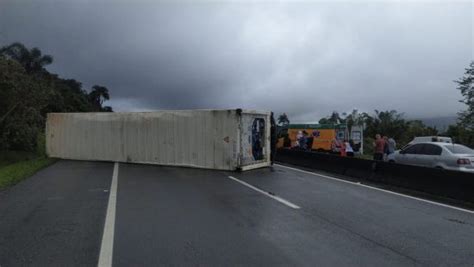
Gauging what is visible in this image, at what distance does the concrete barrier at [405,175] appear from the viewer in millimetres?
12448

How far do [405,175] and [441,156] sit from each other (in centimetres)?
293

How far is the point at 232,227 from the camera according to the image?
26.8 feet

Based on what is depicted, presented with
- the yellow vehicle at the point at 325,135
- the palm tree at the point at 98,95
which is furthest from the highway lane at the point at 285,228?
the palm tree at the point at 98,95

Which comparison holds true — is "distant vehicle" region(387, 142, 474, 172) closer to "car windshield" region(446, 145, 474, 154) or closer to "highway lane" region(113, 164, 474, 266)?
"car windshield" region(446, 145, 474, 154)

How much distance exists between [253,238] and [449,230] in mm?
3505

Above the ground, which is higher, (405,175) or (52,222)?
(405,175)

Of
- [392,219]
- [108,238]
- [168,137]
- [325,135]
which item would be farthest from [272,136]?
[325,135]

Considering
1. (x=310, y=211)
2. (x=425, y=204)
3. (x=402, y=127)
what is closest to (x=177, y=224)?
(x=310, y=211)

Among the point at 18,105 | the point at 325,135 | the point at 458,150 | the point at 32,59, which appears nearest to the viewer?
the point at 458,150

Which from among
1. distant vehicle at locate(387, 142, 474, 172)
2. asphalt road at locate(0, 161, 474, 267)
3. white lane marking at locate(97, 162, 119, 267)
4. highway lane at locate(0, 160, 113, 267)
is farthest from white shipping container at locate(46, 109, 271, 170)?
white lane marking at locate(97, 162, 119, 267)

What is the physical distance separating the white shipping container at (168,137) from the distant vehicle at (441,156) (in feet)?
19.4

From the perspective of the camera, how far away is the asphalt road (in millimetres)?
6340

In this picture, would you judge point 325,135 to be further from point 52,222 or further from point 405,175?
point 52,222

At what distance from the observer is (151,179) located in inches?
632
